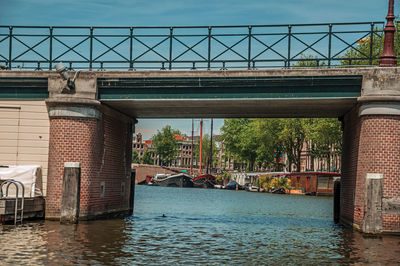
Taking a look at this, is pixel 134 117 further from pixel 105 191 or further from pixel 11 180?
pixel 11 180

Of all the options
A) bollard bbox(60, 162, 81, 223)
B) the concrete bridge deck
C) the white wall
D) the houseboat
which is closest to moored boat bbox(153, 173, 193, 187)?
the houseboat

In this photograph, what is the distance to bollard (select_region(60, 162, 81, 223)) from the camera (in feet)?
73.5

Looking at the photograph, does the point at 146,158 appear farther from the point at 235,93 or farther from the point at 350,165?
the point at 235,93

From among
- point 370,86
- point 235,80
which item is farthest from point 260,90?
point 370,86

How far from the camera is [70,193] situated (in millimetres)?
22422

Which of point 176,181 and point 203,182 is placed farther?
point 176,181

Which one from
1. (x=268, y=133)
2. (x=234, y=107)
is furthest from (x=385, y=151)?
(x=268, y=133)

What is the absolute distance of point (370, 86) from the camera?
70.8 feet

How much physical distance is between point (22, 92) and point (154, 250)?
34.7 feet

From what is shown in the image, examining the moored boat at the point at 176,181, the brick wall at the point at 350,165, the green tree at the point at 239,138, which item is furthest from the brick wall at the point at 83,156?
the moored boat at the point at 176,181

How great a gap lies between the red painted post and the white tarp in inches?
574

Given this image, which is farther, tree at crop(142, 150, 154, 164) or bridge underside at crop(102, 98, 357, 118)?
tree at crop(142, 150, 154, 164)

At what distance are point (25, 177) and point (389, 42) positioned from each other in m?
15.3

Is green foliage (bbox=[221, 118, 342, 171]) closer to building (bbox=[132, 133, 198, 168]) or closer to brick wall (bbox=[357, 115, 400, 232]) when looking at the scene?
brick wall (bbox=[357, 115, 400, 232])
